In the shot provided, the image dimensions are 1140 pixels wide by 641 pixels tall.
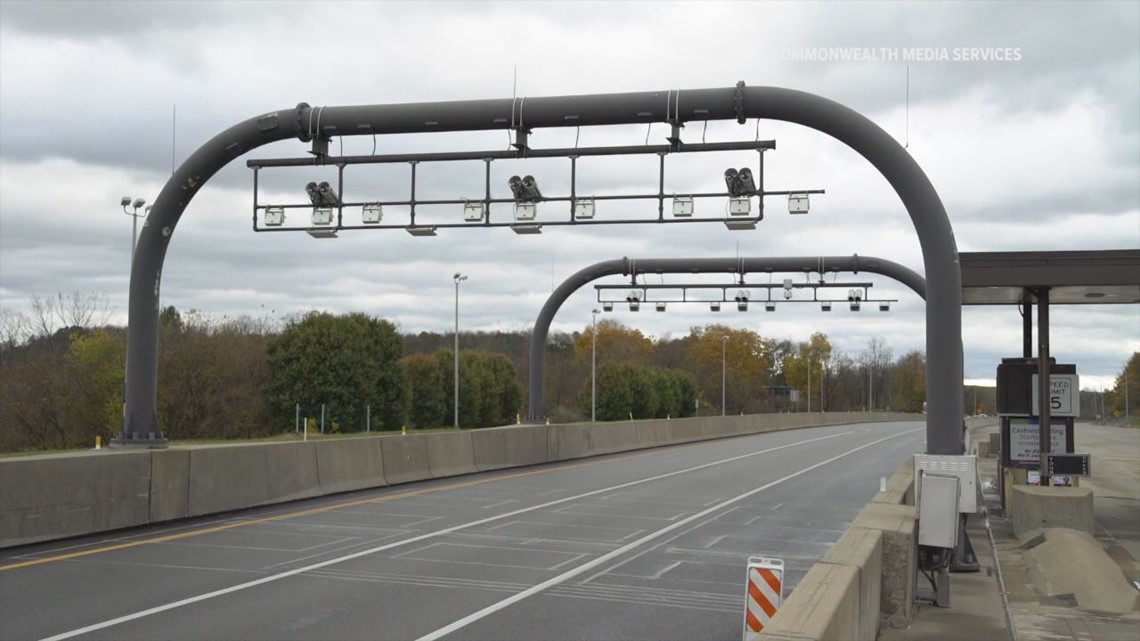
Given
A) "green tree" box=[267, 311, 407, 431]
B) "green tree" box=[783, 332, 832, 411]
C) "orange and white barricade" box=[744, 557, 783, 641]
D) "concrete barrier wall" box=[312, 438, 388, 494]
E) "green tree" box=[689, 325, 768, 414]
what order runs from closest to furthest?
"orange and white barricade" box=[744, 557, 783, 641] → "concrete barrier wall" box=[312, 438, 388, 494] → "green tree" box=[267, 311, 407, 431] → "green tree" box=[689, 325, 768, 414] → "green tree" box=[783, 332, 832, 411]

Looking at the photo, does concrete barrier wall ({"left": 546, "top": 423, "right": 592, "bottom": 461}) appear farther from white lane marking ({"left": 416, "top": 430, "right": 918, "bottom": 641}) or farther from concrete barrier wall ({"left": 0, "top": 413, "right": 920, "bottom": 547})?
white lane marking ({"left": 416, "top": 430, "right": 918, "bottom": 641})

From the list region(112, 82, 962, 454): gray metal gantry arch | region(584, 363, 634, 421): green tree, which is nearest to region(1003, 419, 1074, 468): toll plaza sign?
region(112, 82, 962, 454): gray metal gantry arch

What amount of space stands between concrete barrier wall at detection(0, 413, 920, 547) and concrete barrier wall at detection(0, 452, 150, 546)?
12 mm

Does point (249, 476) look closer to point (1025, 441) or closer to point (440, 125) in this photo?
point (440, 125)

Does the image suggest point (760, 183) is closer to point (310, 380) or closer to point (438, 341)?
point (310, 380)

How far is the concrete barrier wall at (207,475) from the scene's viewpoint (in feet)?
45.2

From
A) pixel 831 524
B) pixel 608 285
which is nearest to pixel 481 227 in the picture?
pixel 831 524

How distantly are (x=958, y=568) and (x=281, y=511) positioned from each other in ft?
33.8

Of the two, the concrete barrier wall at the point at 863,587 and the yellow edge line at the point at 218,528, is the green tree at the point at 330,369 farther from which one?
the concrete barrier wall at the point at 863,587

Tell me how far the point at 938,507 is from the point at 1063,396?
32.9 ft

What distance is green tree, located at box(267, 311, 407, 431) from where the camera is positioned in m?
61.5

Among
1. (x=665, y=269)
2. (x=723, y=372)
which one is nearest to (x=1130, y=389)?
(x=723, y=372)

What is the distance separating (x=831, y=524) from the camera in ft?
59.3

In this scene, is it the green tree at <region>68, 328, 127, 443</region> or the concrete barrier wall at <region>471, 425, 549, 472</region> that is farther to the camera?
the green tree at <region>68, 328, 127, 443</region>
